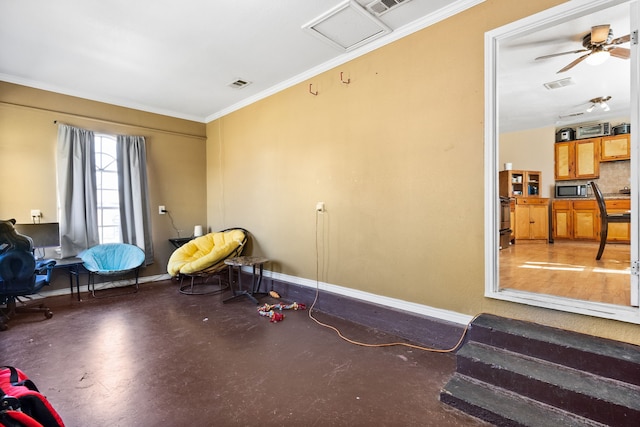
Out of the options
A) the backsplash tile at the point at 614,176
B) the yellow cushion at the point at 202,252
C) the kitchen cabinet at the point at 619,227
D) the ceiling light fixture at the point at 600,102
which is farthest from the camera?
the backsplash tile at the point at 614,176

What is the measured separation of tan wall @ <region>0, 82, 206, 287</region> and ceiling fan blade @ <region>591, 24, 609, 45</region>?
5.66 metres

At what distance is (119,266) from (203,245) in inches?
47.7

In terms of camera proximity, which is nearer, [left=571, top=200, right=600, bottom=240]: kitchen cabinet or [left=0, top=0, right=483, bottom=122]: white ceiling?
[left=0, top=0, right=483, bottom=122]: white ceiling

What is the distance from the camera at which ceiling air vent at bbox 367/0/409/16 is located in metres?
2.41

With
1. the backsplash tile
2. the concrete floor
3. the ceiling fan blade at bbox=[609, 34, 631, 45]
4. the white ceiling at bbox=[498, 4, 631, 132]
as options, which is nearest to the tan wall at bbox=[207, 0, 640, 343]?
the concrete floor

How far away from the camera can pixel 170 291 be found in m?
4.39

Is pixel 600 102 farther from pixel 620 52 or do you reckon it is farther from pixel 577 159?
pixel 620 52

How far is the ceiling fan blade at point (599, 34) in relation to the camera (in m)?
2.79

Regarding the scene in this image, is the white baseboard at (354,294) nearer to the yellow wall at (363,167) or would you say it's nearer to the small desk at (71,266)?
the yellow wall at (363,167)

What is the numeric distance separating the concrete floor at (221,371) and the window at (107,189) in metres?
1.53

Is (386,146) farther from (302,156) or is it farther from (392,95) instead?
(302,156)

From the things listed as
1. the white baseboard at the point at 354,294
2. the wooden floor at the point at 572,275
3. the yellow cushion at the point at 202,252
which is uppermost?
the yellow cushion at the point at 202,252

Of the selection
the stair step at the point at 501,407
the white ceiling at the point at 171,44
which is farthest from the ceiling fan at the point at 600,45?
the stair step at the point at 501,407

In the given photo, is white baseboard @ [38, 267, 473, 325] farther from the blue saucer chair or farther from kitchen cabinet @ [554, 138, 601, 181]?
kitchen cabinet @ [554, 138, 601, 181]
